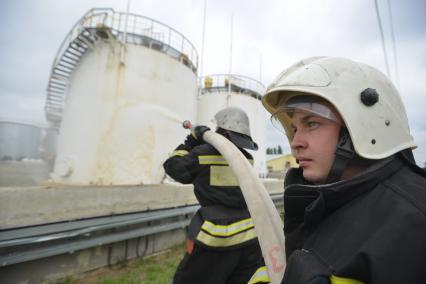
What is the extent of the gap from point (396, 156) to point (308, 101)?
1.52 ft

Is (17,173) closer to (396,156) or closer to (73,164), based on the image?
(73,164)

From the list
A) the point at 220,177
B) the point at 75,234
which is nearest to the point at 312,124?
the point at 220,177

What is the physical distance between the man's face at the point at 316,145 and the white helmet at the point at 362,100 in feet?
0.28

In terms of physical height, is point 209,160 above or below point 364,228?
above

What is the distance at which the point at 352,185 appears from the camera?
858 mm

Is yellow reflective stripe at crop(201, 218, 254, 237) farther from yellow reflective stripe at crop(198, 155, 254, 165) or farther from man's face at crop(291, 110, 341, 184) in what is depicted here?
man's face at crop(291, 110, 341, 184)

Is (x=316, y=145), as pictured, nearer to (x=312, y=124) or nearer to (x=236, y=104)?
(x=312, y=124)

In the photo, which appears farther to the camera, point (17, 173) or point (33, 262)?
point (17, 173)

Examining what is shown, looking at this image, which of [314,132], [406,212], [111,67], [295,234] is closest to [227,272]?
[295,234]

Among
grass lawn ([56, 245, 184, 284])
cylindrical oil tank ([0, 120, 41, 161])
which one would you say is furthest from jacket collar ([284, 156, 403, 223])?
cylindrical oil tank ([0, 120, 41, 161])

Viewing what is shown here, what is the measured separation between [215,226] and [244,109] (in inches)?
488

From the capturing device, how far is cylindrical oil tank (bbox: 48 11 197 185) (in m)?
7.38

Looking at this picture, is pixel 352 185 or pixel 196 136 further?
pixel 196 136

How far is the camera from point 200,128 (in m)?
2.75
